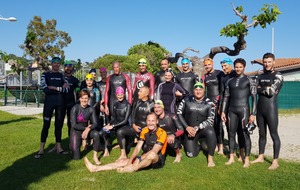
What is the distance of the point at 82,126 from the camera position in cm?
718

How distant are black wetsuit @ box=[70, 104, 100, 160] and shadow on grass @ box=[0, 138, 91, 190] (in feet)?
1.18

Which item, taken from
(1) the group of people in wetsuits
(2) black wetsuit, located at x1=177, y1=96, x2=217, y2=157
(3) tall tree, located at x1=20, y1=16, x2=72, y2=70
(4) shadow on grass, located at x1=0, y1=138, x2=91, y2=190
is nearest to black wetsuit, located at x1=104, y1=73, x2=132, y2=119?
(1) the group of people in wetsuits

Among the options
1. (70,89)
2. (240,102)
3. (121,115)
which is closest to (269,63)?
(240,102)

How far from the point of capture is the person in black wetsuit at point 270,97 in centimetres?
627

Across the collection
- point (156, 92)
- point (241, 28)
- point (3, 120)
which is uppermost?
point (241, 28)

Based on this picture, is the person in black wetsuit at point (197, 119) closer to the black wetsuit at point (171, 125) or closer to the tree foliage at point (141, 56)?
the black wetsuit at point (171, 125)

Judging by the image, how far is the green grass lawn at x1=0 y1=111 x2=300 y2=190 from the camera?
5.20 metres

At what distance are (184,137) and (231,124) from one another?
1.23 m

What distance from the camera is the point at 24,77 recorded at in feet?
101

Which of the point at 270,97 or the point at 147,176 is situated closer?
the point at 147,176

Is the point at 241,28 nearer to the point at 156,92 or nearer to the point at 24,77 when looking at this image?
the point at 156,92

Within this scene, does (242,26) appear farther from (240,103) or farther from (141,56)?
(141,56)

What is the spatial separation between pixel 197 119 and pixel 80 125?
2743 mm

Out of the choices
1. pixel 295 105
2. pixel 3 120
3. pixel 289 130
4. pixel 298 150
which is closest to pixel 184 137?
pixel 298 150
